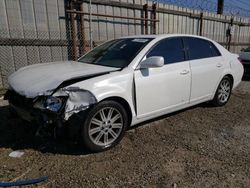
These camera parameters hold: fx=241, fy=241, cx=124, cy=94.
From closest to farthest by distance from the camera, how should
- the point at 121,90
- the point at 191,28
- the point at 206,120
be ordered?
1. the point at 121,90
2. the point at 206,120
3. the point at 191,28

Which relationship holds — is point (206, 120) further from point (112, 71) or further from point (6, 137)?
point (6, 137)

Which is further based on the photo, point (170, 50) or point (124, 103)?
point (170, 50)

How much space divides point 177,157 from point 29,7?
5408mm

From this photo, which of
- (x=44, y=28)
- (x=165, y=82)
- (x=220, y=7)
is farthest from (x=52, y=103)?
(x=220, y=7)

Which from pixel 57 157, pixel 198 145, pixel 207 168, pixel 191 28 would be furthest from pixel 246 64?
Result: pixel 57 157

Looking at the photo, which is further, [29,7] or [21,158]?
[29,7]

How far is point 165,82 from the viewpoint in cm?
384

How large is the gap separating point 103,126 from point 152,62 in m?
1.15

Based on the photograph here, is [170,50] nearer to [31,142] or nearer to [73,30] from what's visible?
[31,142]

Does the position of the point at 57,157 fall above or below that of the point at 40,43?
below

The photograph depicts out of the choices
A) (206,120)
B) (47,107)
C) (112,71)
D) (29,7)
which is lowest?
(206,120)

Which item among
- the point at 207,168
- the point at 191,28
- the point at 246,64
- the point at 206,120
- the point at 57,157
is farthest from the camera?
the point at 191,28

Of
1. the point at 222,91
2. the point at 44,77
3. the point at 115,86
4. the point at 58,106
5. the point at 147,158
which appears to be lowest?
the point at 147,158

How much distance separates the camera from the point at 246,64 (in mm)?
8898
